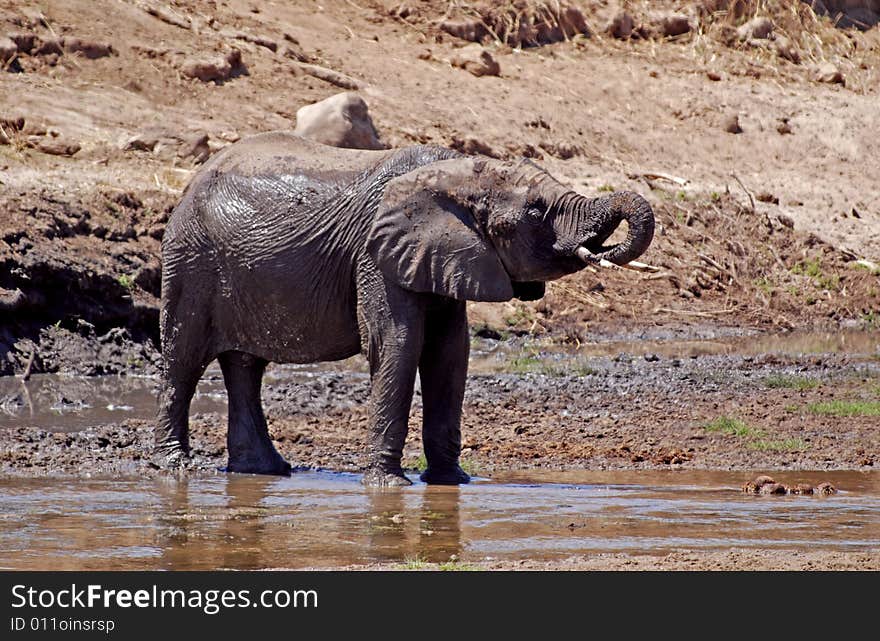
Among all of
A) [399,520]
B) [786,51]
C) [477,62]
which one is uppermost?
[786,51]

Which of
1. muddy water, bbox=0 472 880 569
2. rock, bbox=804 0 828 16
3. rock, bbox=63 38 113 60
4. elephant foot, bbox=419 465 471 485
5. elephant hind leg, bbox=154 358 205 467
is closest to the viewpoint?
muddy water, bbox=0 472 880 569

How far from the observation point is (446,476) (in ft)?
37.6

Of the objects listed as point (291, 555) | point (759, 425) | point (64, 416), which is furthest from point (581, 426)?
point (291, 555)

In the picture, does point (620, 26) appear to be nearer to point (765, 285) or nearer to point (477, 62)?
point (477, 62)

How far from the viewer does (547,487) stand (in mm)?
11031

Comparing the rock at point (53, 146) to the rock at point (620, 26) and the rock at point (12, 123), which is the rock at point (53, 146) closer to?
the rock at point (12, 123)

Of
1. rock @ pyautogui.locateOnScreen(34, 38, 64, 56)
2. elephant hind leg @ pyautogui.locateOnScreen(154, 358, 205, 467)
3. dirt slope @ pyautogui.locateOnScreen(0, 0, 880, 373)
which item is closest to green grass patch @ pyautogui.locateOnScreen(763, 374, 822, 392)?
dirt slope @ pyautogui.locateOnScreen(0, 0, 880, 373)

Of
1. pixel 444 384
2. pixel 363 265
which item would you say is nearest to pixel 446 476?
pixel 444 384

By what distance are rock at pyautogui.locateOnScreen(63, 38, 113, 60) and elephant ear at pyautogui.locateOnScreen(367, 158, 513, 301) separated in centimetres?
1378

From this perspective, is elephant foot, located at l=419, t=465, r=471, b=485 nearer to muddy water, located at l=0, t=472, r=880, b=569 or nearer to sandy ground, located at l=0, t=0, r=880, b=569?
muddy water, located at l=0, t=472, r=880, b=569

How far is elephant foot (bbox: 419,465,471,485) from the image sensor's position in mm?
11398

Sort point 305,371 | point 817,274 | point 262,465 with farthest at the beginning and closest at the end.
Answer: point 817,274
point 305,371
point 262,465

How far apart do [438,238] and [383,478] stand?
1605mm

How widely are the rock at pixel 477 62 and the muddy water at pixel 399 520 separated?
695 inches
